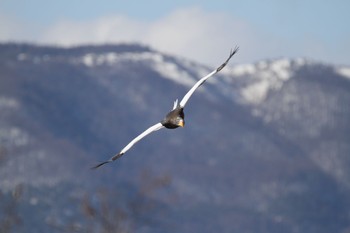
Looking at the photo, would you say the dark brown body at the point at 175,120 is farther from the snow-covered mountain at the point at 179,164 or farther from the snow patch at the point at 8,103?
the snow patch at the point at 8,103

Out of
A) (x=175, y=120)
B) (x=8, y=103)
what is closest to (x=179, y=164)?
(x=8, y=103)

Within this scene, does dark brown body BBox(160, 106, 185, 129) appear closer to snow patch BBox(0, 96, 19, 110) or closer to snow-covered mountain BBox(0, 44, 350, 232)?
snow-covered mountain BBox(0, 44, 350, 232)

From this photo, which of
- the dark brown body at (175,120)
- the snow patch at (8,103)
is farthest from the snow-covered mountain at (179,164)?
the dark brown body at (175,120)

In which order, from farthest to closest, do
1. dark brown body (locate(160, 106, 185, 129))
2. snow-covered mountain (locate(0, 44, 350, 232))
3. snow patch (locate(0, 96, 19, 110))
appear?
snow patch (locate(0, 96, 19, 110)) < snow-covered mountain (locate(0, 44, 350, 232)) < dark brown body (locate(160, 106, 185, 129))

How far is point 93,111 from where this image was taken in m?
196

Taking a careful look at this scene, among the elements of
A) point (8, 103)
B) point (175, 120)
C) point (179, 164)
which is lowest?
point (179, 164)

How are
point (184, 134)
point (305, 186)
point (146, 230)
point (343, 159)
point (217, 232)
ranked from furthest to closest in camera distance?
point (184, 134) → point (343, 159) → point (305, 186) → point (217, 232) → point (146, 230)

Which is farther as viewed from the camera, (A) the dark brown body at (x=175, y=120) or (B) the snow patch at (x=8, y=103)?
(B) the snow patch at (x=8, y=103)

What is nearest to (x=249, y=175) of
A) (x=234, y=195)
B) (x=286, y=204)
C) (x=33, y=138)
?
(x=234, y=195)

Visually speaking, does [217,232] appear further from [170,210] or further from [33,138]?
[33,138]

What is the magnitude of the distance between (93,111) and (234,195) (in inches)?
1398

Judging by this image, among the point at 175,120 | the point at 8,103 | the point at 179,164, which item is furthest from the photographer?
the point at 179,164

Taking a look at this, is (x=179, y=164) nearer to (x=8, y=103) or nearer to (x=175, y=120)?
(x=8, y=103)

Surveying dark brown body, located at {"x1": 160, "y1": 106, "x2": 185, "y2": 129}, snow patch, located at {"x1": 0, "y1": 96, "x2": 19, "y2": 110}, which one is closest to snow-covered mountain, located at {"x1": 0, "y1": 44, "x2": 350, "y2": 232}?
snow patch, located at {"x1": 0, "y1": 96, "x2": 19, "y2": 110}
